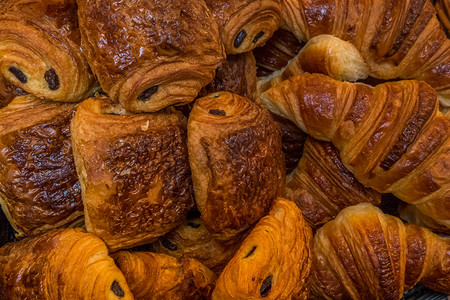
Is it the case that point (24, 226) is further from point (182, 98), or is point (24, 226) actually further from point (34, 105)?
point (182, 98)

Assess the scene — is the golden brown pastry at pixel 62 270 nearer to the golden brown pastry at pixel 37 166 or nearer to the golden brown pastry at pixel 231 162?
the golden brown pastry at pixel 37 166

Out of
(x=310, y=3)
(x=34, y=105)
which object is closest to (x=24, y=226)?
(x=34, y=105)

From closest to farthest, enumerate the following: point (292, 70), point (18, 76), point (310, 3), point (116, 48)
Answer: point (116, 48) < point (18, 76) < point (310, 3) < point (292, 70)

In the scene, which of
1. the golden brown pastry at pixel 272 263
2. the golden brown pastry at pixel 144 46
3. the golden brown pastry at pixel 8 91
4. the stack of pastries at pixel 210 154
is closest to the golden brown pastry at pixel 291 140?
the stack of pastries at pixel 210 154

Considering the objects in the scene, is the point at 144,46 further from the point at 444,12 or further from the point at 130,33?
the point at 444,12

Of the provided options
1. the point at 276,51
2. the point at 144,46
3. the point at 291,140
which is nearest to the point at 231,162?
the point at 144,46

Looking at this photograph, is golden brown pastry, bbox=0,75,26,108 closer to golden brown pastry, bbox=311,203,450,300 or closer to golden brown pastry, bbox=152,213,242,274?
golden brown pastry, bbox=152,213,242,274
